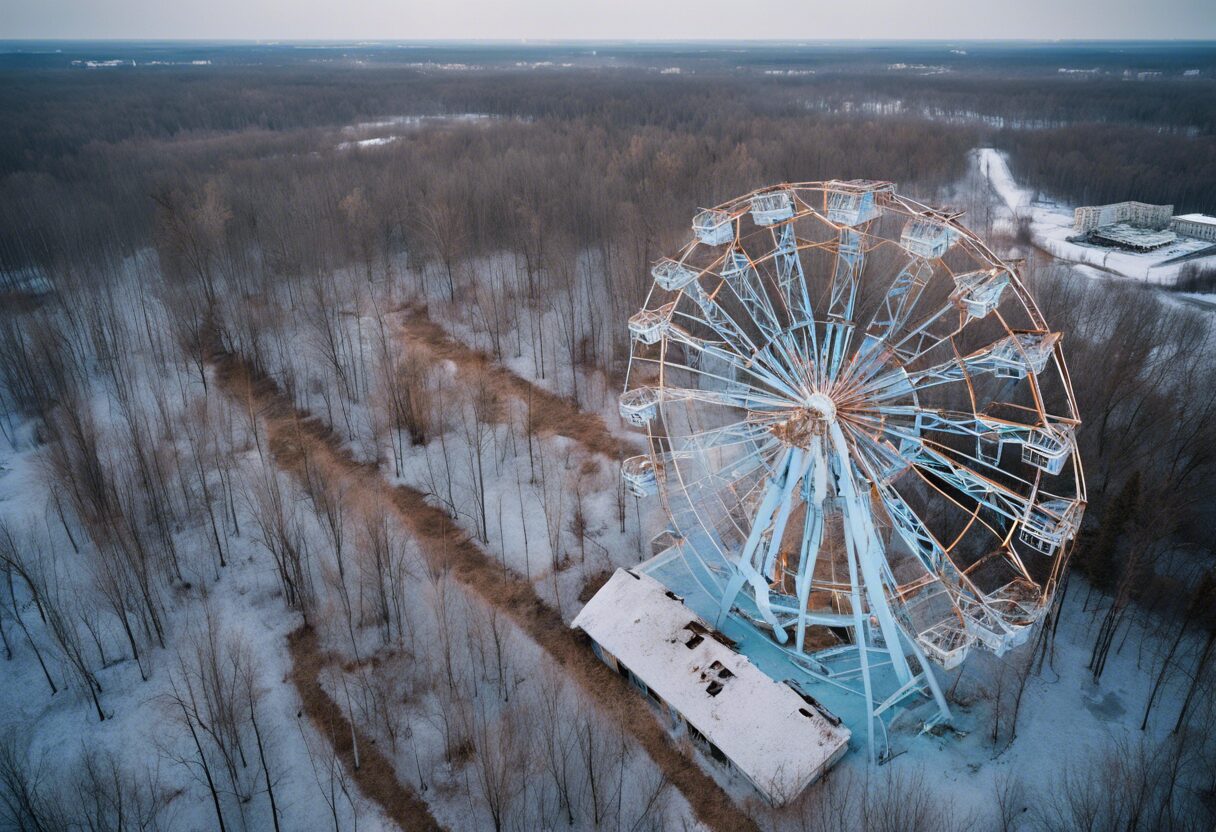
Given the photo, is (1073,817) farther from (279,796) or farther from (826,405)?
(279,796)

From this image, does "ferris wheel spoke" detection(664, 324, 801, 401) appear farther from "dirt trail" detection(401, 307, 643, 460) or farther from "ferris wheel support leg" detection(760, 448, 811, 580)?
"dirt trail" detection(401, 307, 643, 460)

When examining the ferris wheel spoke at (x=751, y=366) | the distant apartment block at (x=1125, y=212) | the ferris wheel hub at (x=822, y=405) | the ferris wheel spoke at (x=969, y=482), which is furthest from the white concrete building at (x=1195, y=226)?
the ferris wheel hub at (x=822, y=405)

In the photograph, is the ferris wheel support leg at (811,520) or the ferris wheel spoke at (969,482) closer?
the ferris wheel spoke at (969,482)

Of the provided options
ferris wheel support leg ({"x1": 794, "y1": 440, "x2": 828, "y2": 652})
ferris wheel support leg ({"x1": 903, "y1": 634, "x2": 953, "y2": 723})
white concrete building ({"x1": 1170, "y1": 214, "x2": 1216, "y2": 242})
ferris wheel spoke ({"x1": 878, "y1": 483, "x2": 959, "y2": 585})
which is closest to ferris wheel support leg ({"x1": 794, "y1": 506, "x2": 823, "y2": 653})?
ferris wheel support leg ({"x1": 794, "y1": 440, "x2": 828, "y2": 652})

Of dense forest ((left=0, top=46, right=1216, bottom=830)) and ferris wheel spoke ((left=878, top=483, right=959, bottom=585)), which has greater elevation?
ferris wheel spoke ((left=878, top=483, right=959, bottom=585))

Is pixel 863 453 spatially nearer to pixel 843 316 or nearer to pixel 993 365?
pixel 993 365

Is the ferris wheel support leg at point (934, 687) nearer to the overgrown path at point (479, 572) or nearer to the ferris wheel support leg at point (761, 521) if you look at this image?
the ferris wheel support leg at point (761, 521)
